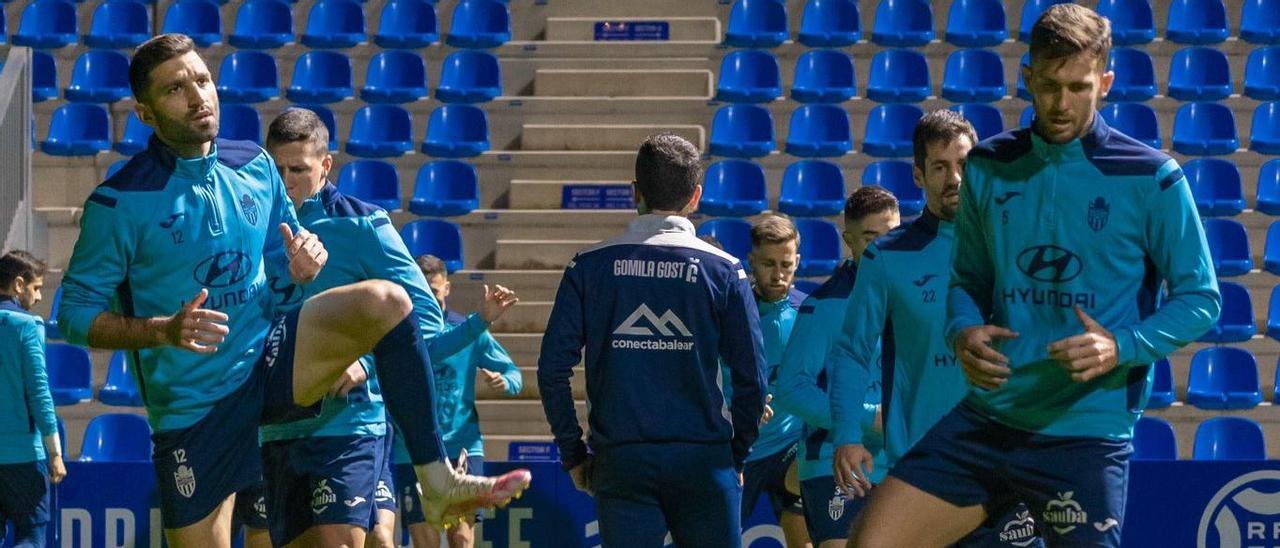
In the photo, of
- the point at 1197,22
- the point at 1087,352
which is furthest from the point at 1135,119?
the point at 1087,352

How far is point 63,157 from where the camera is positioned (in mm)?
13641

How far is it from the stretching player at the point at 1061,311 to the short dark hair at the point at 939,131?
1158mm

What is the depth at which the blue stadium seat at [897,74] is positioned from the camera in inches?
526

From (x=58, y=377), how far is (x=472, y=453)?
4381 millimetres

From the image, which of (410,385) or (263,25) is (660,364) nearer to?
(410,385)

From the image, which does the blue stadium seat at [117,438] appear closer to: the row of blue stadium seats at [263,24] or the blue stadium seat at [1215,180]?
the row of blue stadium seats at [263,24]

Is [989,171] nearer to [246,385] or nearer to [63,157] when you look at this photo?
[246,385]

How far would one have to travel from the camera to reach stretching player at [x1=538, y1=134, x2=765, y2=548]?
5.28m

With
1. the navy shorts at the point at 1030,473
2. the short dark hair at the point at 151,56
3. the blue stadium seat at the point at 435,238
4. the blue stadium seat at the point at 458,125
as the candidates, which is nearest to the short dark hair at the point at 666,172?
the navy shorts at the point at 1030,473

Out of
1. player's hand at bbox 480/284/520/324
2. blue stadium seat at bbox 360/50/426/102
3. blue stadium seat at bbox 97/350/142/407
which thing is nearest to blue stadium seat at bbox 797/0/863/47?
blue stadium seat at bbox 360/50/426/102

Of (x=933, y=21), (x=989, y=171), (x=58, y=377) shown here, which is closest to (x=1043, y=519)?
(x=989, y=171)

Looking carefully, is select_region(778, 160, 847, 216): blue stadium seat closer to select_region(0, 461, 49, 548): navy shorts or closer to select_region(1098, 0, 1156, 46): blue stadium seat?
select_region(1098, 0, 1156, 46): blue stadium seat

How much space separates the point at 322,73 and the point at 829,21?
4.14 metres

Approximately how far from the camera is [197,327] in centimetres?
466
